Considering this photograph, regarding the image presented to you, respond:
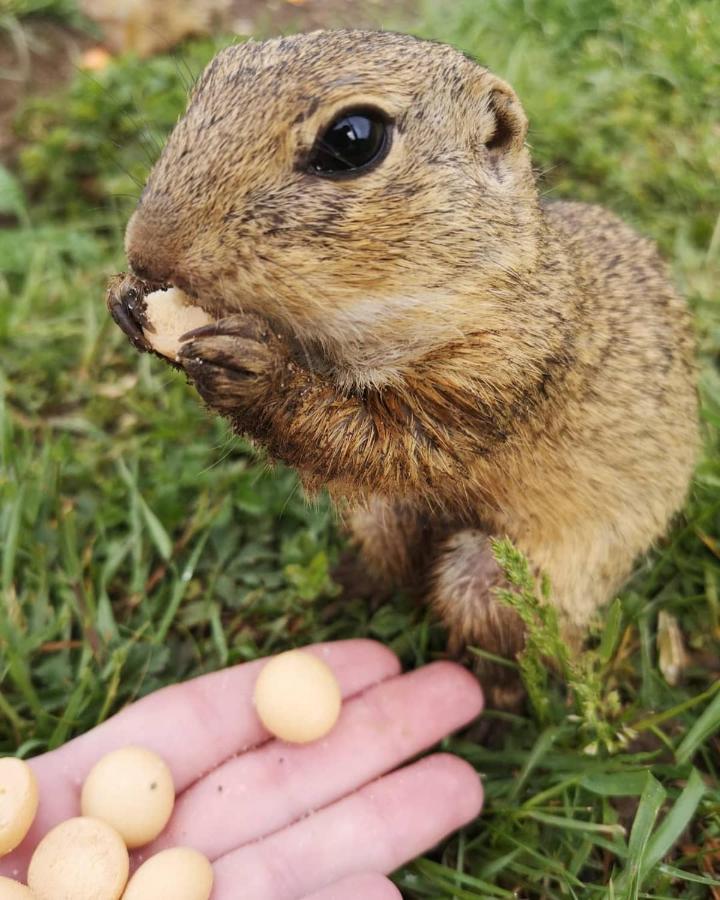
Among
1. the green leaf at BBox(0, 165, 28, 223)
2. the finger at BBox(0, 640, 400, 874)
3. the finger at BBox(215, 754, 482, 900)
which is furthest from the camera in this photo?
the green leaf at BBox(0, 165, 28, 223)

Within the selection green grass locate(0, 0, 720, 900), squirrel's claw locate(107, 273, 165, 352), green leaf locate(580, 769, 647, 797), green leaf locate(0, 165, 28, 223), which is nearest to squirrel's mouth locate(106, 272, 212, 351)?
squirrel's claw locate(107, 273, 165, 352)

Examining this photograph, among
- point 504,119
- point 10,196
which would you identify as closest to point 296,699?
point 504,119

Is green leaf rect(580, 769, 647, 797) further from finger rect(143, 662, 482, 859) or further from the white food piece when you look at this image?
the white food piece

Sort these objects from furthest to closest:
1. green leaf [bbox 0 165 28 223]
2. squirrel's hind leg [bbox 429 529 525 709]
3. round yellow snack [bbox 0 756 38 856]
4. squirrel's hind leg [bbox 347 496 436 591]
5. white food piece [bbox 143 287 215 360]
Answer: green leaf [bbox 0 165 28 223], squirrel's hind leg [bbox 347 496 436 591], squirrel's hind leg [bbox 429 529 525 709], round yellow snack [bbox 0 756 38 856], white food piece [bbox 143 287 215 360]

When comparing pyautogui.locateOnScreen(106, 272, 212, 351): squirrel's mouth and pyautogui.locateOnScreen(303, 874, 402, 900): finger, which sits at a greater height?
pyautogui.locateOnScreen(106, 272, 212, 351): squirrel's mouth

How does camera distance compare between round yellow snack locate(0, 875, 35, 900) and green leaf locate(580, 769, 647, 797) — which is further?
green leaf locate(580, 769, 647, 797)

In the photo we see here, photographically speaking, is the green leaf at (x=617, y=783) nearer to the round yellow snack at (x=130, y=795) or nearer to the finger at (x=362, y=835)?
the finger at (x=362, y=835)

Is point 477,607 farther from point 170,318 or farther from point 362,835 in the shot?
point 170,318
